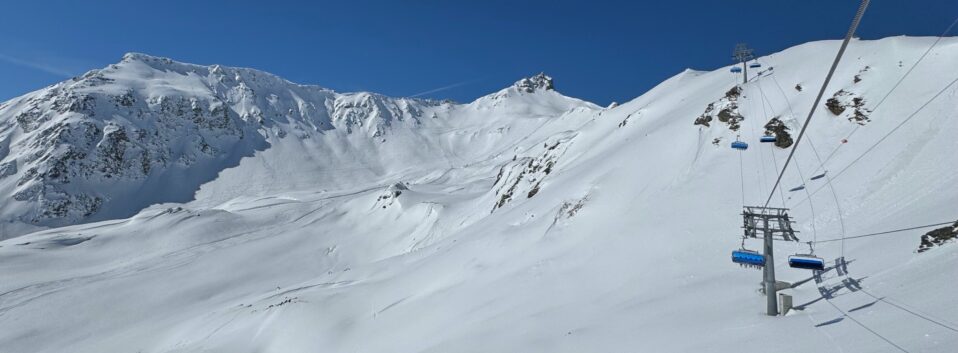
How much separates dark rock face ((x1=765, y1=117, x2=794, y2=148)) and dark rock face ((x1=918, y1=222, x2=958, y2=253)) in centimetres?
1962

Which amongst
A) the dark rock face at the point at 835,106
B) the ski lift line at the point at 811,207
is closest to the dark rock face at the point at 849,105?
the dark rock face at the point at 835,106

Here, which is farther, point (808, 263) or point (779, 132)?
point (779, 132)

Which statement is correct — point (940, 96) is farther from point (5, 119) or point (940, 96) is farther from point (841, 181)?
point (5, 119)

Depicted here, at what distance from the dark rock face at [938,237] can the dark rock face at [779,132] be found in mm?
19620

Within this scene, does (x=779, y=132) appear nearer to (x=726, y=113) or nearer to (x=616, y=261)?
(x=726, y=113)

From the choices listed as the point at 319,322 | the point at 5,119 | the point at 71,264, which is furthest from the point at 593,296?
the point at 5,119

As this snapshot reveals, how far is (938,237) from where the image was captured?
15.0 meters

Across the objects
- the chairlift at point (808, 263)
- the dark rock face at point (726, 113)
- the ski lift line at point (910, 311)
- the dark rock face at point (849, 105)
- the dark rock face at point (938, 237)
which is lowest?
the ski lift line at point (910, 311)

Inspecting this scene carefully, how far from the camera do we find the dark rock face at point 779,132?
34.0 metres

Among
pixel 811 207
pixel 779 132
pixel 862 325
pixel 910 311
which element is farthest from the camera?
pixel 779 132

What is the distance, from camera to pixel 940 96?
28562 mm

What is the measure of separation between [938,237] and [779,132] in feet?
71.8

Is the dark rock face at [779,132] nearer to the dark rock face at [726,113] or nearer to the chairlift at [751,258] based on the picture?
the dark rock face at [726,113]

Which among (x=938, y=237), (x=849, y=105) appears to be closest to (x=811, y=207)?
(x=938, y=237)
